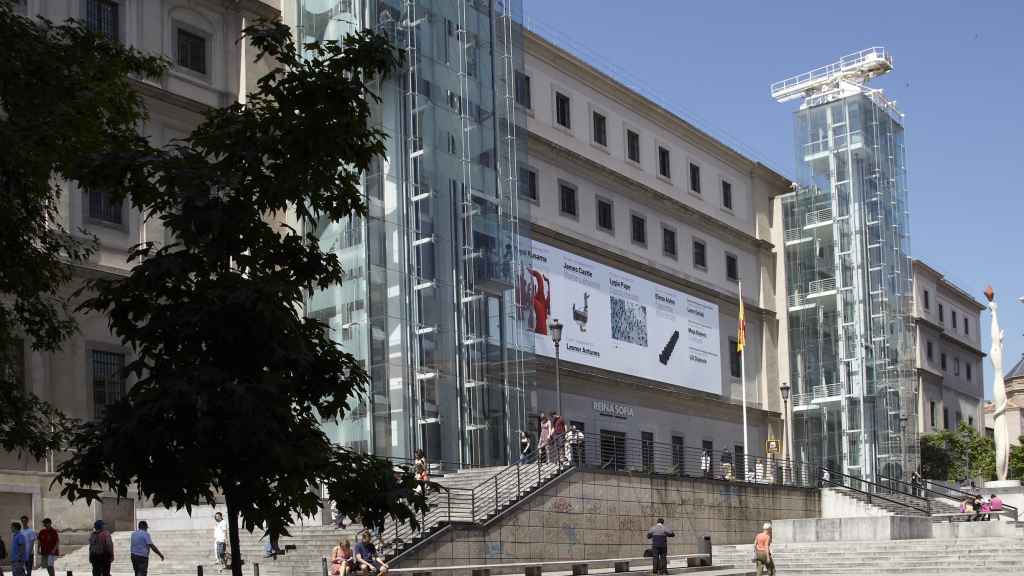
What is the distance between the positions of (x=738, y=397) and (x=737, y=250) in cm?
665

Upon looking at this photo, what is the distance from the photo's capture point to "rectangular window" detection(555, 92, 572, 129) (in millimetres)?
49656

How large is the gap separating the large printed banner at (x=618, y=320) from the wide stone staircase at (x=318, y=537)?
390 inches

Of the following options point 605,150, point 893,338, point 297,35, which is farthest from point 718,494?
point 893,338

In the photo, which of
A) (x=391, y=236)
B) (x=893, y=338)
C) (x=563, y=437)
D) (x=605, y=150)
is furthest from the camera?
(x=893, y=338)

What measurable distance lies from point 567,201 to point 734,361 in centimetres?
1271

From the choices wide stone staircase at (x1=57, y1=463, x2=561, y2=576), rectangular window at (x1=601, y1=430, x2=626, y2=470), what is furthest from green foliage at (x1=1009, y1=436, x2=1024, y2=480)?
wide stone staircase at (x1=57, y1=463, x2=561, y2=576)

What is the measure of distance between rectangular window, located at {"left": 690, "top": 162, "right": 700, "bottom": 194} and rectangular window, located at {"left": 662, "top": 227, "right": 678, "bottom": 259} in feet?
9.19

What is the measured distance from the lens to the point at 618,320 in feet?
165

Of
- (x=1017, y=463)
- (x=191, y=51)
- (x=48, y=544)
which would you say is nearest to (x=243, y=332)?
(x=48, y=544)

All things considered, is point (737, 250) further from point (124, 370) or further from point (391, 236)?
point (124, 370)

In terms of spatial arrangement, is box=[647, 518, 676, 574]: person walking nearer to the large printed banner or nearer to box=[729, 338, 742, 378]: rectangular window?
Result: the large printed banner

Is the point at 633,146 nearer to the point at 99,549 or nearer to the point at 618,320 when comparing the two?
the point at 618,320

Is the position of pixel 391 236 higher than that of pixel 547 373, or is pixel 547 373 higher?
pixel 391 236

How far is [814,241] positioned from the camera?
62.7 metres
